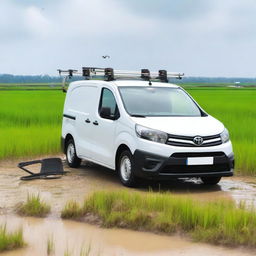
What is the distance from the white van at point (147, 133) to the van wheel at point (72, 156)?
0.25ft

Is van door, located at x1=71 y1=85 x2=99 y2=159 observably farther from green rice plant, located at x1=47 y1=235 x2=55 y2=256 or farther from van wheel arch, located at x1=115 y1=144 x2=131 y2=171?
green rice plant, located at x1=47 y1=235 x2=55 y2=256

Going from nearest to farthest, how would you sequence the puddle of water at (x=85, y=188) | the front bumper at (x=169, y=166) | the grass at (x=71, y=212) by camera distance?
the grass at (x=71, y=212)
the puddle of water at (x=85, y=188)
the front bumper at (x=169, y=166)

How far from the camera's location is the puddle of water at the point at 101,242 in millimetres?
6129

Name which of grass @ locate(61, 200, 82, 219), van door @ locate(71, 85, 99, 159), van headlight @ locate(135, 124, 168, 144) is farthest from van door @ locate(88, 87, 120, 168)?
grass @ locate(61, 200, 82, 219)

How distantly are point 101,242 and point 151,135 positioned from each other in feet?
10.5

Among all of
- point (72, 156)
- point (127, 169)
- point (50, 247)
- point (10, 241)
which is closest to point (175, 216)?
point (50, 247)

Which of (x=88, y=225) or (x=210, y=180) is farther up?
(x=88, y=225)

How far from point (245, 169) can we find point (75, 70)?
4.19m

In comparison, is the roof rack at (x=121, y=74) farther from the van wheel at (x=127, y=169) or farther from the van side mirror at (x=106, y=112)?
the van wheel at (x=127, y=169)

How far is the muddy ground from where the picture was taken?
246 inches

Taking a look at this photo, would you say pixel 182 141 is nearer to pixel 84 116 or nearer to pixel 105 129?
pixel 105 129

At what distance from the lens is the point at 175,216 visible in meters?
7.01

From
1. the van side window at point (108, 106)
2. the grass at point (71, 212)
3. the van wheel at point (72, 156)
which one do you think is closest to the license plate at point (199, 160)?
the van side window at point (108, 106)

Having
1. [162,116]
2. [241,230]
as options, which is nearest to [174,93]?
[162,116]
